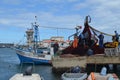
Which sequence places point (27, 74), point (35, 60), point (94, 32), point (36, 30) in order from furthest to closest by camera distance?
point (36, 30) → point (35, 60) → point (94, 32) → point (27, 74)

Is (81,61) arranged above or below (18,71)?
above

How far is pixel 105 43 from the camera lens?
50.9 meters

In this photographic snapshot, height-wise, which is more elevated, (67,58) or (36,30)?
(36,30)

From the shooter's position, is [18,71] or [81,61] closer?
[81,61]

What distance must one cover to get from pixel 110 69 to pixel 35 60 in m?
17.8

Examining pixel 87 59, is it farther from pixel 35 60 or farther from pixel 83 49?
pixel 35 60

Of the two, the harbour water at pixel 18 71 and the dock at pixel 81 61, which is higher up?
the dock at pixel 81 61

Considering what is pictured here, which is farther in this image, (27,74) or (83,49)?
(83,49)

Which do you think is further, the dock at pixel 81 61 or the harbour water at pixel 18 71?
the harbour water at pixel 18 71

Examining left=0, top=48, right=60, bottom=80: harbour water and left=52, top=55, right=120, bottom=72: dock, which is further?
left=0, top=48, right=60, bottom=80: harbour water

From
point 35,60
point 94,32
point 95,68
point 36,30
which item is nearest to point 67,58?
point 95,68

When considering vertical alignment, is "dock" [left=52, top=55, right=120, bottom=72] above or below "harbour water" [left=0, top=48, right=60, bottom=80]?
above

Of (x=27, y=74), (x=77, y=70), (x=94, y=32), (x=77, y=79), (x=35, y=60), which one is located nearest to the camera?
(x=27, y=74)

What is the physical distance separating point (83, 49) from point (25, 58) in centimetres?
2055
